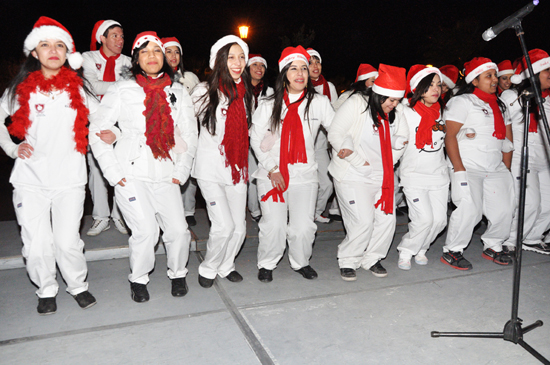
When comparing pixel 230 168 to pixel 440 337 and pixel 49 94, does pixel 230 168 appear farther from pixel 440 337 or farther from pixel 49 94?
pixel 440 337

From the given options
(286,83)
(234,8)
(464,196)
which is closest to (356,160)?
(286,83)

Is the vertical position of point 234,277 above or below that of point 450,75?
below

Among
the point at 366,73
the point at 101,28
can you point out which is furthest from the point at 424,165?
the point at 101,28

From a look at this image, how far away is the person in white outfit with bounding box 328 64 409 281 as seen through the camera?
14.2 feet

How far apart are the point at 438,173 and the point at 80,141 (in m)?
3.44

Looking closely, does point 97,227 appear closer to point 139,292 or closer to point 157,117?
point 139,292

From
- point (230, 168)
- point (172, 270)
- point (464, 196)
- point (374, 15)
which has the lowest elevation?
point (172, 270)

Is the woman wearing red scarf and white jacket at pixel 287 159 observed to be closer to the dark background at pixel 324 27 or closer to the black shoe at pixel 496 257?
the black shoe at pixel 496 257

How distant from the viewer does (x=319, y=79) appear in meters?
6.35

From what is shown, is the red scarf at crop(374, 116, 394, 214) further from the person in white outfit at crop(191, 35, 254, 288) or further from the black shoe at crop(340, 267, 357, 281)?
the person in white outfit at crop(191, 35, 254, 288)

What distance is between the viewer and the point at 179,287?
13.1ft

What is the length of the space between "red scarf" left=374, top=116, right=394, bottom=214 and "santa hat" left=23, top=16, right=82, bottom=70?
2.76 metres

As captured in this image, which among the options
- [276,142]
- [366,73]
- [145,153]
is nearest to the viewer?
[145,153]

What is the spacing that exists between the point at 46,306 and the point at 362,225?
9.34 ft
